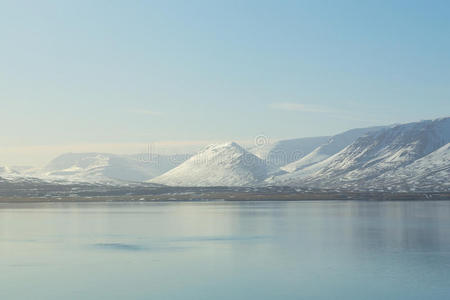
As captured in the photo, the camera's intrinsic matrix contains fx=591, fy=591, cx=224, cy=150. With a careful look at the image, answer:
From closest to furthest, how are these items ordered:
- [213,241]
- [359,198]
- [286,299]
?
1. [286,299]
2. [213,241]
3. [359,198]

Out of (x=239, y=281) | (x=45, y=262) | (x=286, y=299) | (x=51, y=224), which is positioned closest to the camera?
(x=286, y=299)

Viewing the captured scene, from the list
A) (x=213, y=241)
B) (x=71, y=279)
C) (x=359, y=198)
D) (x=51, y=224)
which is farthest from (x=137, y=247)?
(x=359, y=198)

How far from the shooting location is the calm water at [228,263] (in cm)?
3469

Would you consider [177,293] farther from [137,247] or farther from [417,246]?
[417,246]

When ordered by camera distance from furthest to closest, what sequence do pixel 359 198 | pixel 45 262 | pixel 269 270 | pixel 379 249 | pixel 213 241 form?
1. pixel 359 198
2. pixel 213 241
3. pixel 379 249
4. pixel 45 262
5. pixel 269 270

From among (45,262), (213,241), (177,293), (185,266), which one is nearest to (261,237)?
(213,241)

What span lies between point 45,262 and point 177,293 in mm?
16546

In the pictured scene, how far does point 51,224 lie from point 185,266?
46.9 m

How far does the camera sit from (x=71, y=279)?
38938 millimetres

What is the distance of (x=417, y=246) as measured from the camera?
53.8 m

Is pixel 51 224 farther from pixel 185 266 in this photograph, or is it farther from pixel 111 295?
pixel 111 295

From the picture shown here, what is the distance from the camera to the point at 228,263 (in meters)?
45.7

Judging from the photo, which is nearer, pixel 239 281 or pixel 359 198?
pixel 239 281

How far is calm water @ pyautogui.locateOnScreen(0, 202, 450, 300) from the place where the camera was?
114 ft
